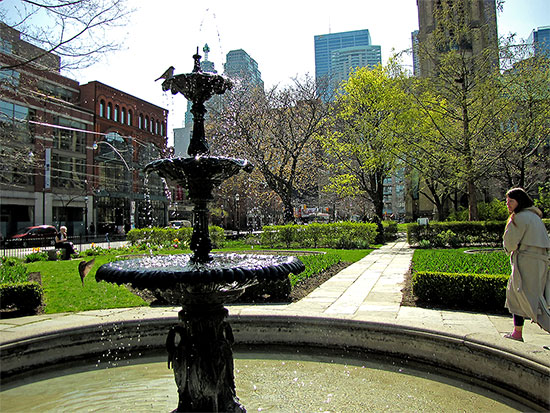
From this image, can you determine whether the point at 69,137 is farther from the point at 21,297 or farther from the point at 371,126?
the point at 21,297

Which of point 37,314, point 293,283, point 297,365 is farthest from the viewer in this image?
point 293,283

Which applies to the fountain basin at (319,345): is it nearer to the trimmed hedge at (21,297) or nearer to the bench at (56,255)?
the trimmed hedge at (21,297)

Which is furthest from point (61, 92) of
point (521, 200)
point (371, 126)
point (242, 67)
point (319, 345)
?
point (521, 200)

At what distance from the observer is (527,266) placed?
14.9 ft

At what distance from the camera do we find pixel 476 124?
59.7 ft

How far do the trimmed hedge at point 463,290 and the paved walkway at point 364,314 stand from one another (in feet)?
1.43

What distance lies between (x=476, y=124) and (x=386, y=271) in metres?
11.2

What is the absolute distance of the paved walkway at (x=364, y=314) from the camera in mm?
4266

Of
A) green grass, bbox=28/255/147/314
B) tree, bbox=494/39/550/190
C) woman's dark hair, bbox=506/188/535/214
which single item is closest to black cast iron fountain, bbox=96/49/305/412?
woman's dark hair, bbox=506/188/535/214

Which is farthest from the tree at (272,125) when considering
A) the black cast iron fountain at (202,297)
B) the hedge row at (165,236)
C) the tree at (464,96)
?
the black cast iron fountain at (202,297)

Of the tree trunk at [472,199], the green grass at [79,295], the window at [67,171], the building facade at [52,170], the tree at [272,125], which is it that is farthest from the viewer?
the window at [67,171]

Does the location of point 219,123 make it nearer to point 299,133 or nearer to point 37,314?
point 299,133

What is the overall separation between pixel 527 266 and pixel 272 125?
24.6 meters

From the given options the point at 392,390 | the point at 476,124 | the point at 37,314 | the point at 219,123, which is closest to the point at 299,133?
the point at 219,123
